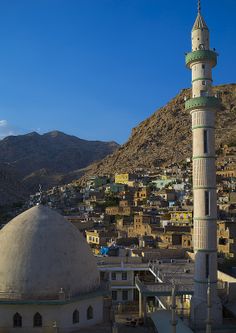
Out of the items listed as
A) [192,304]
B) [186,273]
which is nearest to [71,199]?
[186,273]

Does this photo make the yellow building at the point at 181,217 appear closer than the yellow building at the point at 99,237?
No

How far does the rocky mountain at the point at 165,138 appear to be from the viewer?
89562 millimetres

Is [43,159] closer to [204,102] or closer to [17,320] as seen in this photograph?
[204,102]

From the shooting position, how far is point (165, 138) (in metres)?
104

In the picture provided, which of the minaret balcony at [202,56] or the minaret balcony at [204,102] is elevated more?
the minaret balcony at [202,56]

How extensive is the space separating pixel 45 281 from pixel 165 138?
93.4 meters

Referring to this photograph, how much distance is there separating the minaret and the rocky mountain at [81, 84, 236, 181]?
6543 centimetres

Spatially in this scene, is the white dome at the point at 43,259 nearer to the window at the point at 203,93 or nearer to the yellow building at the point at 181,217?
the window at the point at 203,93

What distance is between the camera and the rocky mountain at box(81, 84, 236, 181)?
294ft

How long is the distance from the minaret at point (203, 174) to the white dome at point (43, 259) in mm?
4335

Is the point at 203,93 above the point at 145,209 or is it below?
above

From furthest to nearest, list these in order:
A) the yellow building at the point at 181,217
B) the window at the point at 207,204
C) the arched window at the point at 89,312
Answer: the yellow building at the point at 181,217 < the window at the point at 207,204 < the arched window at the point at 89,312

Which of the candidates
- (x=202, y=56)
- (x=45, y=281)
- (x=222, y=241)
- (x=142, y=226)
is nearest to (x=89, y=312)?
(x=45, y=281)

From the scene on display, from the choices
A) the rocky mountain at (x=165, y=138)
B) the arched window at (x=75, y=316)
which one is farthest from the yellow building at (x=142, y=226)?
the rocky mountain at (x=165, y=138)
